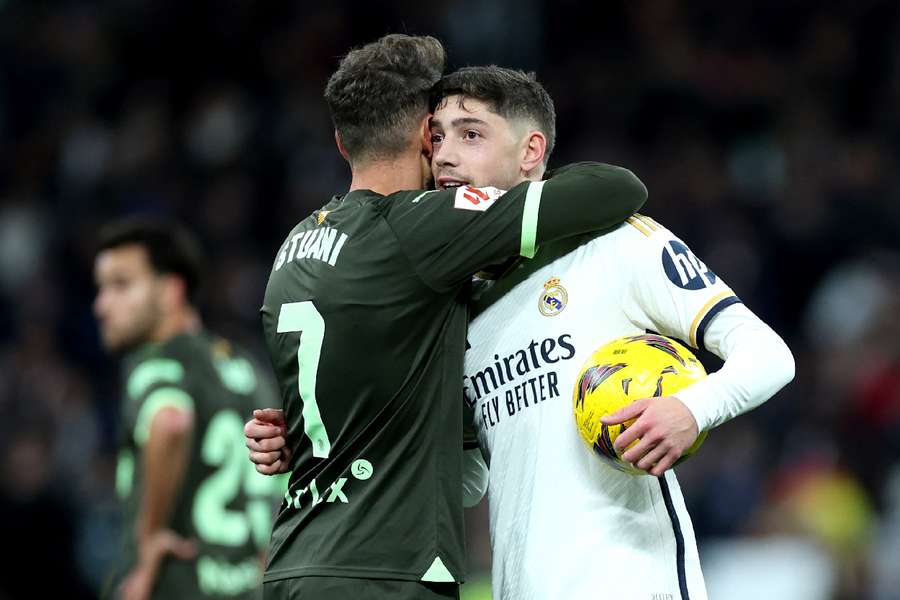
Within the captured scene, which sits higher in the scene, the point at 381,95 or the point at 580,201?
the point at 381,95

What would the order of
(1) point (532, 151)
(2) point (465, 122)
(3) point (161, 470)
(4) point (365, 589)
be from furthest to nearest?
(3) point (161, 470), (1) point (532, 151), (2) point (465, 122), (4) point (365, 589)

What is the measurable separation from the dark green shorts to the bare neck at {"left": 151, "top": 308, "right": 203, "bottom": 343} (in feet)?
10.5

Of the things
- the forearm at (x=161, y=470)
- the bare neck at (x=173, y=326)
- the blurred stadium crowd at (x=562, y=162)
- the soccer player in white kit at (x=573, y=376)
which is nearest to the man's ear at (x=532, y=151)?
the soccer player in white kit at (x=573, y=376)

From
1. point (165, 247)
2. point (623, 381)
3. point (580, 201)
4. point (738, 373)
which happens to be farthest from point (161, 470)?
point (738, 373)

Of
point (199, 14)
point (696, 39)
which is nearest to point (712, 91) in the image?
point (696, 39)

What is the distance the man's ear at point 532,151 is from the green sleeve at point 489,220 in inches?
10.8

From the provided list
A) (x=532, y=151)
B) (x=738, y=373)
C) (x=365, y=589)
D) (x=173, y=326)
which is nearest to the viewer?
(x=738, y=373)

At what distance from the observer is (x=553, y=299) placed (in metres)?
3.89

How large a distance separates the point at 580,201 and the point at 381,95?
66cm

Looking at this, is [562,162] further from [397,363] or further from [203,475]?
[397,363]

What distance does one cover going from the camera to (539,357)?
3869 mm

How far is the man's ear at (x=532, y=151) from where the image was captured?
4117 millimetres

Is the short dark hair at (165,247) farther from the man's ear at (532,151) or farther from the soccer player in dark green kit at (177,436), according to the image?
the man's ear at (532,151)

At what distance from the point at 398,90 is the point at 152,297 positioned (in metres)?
3.16
